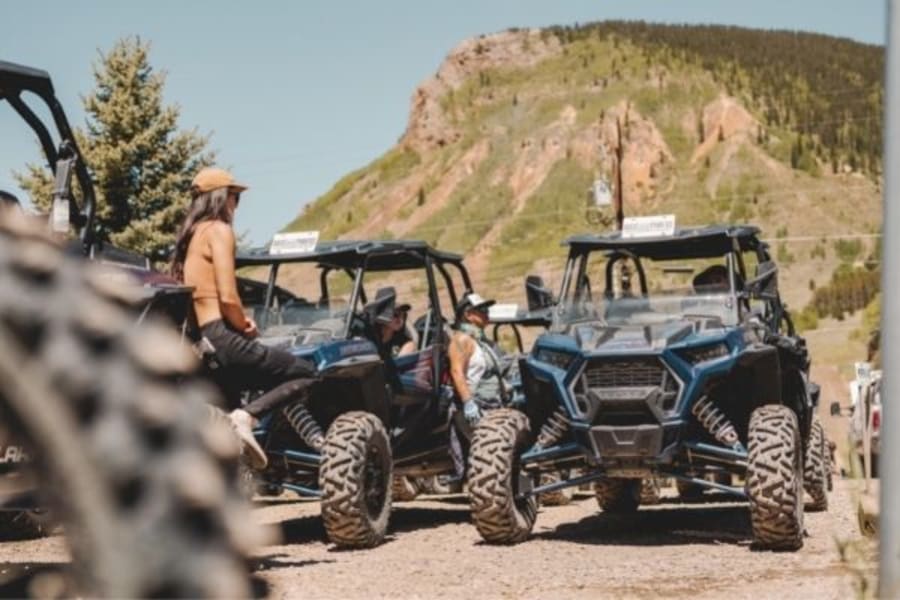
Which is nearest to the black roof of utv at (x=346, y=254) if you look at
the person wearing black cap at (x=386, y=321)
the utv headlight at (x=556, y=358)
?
the person wearing black cap at (x=386, y=321)

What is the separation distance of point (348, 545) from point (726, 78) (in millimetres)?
114913

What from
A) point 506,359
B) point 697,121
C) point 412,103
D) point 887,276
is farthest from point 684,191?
point 887,276

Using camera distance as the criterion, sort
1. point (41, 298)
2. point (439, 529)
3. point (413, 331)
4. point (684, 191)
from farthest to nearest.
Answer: point (684, 191) → point (413, 331) → point (439, 529) → point (41, 298)

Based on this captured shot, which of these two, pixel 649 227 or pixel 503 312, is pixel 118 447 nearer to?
pixel 649 227

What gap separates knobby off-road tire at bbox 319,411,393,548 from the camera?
10.2 metres

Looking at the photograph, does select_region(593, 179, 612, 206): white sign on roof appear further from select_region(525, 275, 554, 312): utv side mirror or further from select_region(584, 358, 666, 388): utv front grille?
select_region(584, 358, 666, 388): utv front grille

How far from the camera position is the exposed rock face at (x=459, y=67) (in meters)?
137

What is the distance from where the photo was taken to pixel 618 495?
539 inches

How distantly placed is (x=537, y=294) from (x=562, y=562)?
2.47 m

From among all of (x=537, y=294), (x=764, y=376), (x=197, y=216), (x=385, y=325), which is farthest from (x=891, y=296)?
(x=385, y=325)

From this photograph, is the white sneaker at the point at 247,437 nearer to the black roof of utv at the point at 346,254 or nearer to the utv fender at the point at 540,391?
the utv fender at the point at 540,391

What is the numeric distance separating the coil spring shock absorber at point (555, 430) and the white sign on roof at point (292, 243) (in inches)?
96.1

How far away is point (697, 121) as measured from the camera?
114 meters

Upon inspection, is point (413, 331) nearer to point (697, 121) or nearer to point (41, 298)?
point (41, 298)
